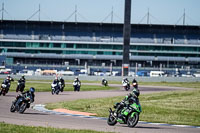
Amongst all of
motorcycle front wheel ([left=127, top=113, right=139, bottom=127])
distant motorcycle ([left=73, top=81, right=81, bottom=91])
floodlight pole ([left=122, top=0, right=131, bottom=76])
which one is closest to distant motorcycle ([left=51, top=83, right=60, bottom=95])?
distant motorcycle ([left=73, top=81, right=81, bottom=91])

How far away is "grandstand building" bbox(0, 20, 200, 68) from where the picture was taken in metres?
118

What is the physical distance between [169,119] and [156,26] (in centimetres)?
9718

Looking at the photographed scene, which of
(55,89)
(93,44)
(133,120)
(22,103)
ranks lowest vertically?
(133,120)

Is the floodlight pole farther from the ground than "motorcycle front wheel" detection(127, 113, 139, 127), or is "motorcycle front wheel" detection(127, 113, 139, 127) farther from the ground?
the floodlight pole

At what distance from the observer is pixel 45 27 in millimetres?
121625

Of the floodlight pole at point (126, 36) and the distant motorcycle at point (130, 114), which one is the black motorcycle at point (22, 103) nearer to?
the distant motorcycle at point (130, 114)

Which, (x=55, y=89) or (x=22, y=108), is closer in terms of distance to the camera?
(x=22, y=108)

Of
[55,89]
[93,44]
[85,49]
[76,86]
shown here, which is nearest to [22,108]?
[55,89]

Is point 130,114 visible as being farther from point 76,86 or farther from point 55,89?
point 76,86

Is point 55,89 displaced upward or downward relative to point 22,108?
upward

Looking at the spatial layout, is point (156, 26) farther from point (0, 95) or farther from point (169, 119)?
point (169, 119)

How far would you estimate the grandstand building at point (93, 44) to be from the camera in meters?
118

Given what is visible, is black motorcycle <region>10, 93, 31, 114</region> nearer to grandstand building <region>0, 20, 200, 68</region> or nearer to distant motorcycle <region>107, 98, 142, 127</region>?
distant motorcycle <region>107, 98, 142, 127</region>

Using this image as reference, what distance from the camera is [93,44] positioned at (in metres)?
118
